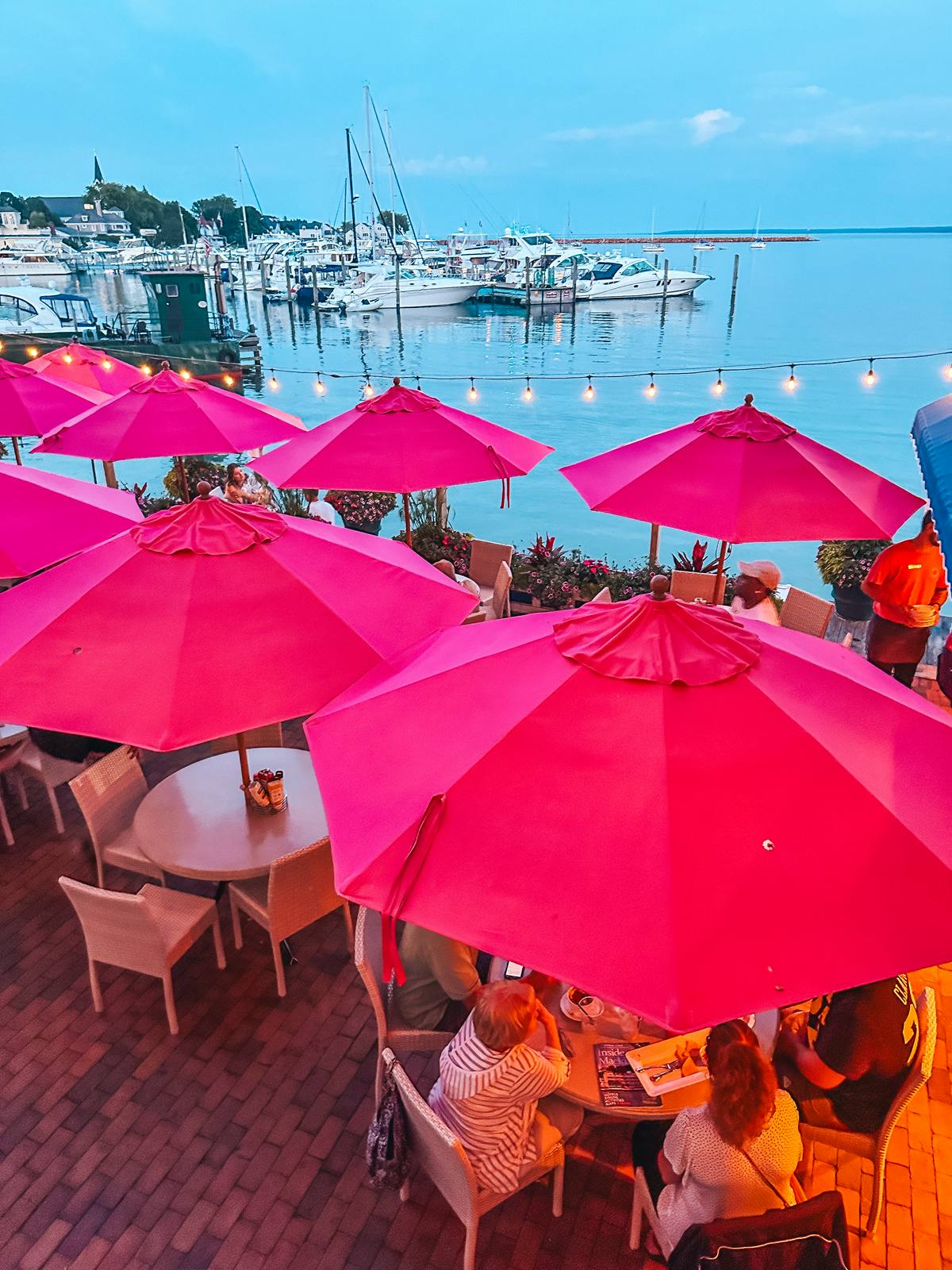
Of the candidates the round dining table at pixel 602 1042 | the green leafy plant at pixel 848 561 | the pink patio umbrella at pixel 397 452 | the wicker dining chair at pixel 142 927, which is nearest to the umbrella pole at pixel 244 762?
the wicker dining chair at pixel 142 927

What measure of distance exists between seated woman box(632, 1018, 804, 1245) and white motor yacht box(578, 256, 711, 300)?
2670 inches

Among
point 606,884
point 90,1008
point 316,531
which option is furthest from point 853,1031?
point 90,1008

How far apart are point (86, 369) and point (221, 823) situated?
28.9 ft

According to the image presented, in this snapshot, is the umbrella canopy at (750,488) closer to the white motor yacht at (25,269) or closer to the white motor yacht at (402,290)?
the white motor yacht at (25,269)

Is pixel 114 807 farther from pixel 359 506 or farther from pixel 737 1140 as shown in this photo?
pixel 359 506

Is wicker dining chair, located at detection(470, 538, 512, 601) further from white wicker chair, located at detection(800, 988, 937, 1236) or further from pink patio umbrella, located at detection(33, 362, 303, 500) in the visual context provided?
white wicker chair, located at detection(800, 988, 937, 1236)

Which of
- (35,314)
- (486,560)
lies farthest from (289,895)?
(35,314)

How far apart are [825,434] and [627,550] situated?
13.1m

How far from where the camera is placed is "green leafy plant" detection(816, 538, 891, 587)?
28.7 feet

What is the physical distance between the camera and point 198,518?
12.0 ft

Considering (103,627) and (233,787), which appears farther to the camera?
(233,787)

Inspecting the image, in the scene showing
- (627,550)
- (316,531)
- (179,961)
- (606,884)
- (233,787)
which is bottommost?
(627,550)

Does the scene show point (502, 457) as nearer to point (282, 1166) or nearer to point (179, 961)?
point (179, 961)

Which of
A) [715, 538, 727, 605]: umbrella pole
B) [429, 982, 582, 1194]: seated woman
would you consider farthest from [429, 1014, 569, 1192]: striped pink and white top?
[715, 538, 727, 605]: umbrella pole
